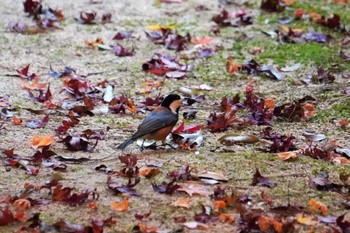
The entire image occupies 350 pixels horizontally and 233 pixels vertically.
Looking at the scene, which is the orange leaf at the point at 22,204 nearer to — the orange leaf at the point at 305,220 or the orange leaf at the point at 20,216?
the orange leaf at the point at 20,216

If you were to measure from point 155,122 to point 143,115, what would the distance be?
2.99ft

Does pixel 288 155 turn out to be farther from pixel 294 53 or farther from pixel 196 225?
pixel 294 53

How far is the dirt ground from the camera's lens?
4.73 meters

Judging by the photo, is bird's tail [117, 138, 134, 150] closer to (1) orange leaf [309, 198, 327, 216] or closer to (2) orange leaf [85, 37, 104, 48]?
(1) orange leaf [309, 198, 327, 216]

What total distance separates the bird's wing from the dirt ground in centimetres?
16

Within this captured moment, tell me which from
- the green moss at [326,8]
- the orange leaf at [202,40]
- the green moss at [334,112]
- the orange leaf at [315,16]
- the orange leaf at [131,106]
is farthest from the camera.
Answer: the green moss at [326,8]

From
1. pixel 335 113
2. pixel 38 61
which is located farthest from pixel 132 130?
pixel 38 61

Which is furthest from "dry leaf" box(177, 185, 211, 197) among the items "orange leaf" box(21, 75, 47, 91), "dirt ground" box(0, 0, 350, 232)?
"orange leaf" box(21, 75, 47, 91)

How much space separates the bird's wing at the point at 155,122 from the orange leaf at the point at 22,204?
4.20ft

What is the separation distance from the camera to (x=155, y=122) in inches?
231

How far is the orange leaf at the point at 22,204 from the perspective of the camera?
182 inches

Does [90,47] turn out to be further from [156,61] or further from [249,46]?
[249,46]

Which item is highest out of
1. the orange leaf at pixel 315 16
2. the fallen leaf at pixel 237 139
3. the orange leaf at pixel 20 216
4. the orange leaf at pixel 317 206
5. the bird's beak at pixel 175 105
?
the orange leaf at pixel 20 216

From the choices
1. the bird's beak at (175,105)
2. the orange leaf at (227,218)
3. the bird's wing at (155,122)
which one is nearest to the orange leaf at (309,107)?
the bird's beak at (175,105)
